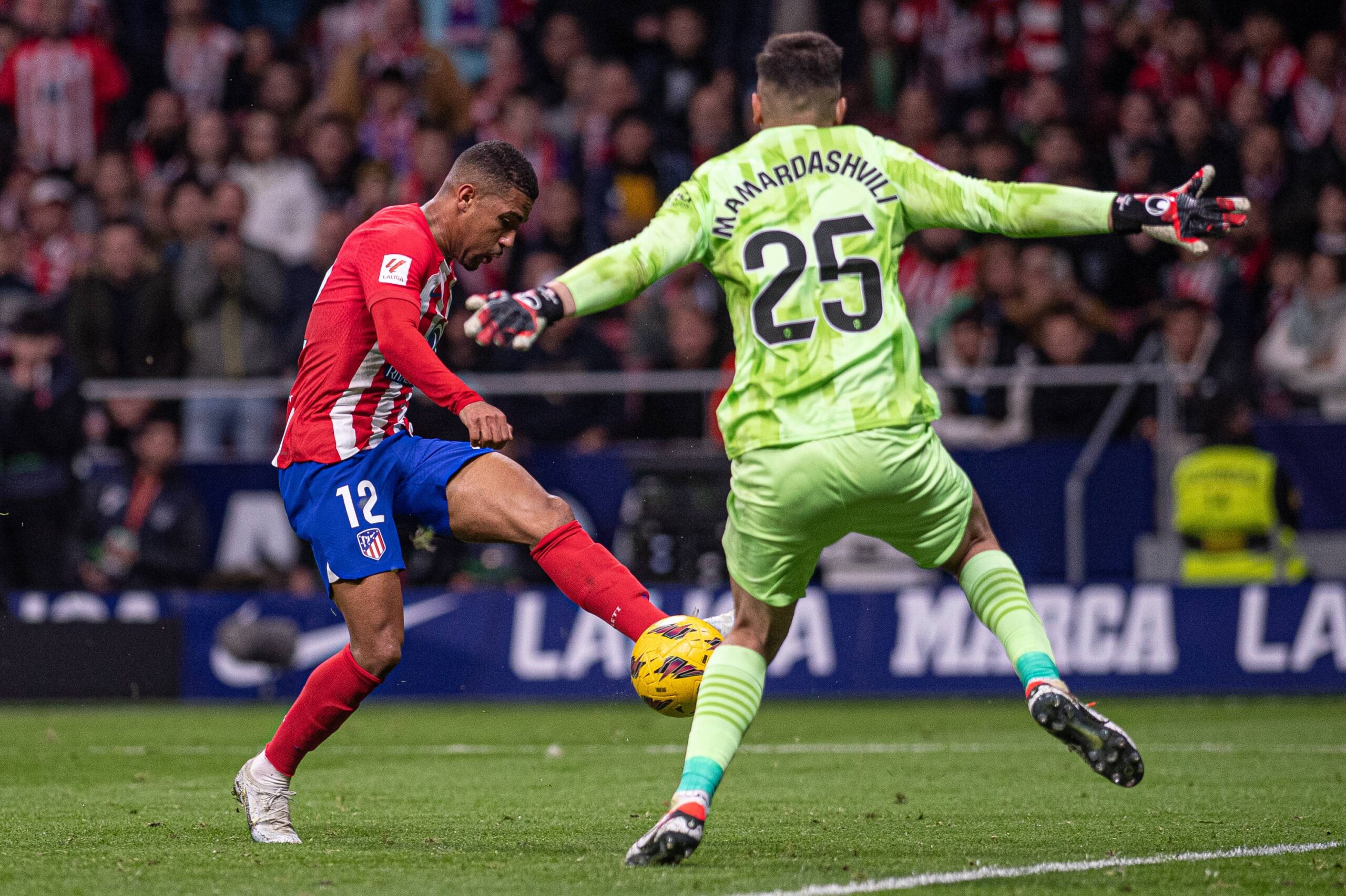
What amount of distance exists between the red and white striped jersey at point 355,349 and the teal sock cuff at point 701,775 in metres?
1.64

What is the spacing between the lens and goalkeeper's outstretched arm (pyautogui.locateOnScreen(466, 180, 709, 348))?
15.8 feet

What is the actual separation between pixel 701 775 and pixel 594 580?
1.10m

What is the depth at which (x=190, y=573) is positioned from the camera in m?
13.1

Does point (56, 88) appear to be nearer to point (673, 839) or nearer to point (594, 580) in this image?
point (594, 580)

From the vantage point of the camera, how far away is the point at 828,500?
5.09m

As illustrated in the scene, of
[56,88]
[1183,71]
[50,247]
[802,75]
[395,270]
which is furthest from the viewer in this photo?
[56,88]

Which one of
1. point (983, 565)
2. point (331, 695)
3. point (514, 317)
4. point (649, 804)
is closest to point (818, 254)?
point (514, 317)

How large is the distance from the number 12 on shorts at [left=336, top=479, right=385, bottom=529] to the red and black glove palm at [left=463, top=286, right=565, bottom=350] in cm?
121

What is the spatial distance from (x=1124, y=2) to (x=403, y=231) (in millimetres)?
11561

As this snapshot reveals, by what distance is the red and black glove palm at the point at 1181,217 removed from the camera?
5.12m

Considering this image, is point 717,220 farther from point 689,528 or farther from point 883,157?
point 689,528

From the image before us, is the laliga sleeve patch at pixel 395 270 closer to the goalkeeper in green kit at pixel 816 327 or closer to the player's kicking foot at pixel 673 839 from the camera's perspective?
the goalkeeper in green kit at pixel 816 327

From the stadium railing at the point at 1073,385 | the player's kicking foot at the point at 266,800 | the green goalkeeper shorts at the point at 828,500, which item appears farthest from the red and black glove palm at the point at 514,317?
the stadium railing at the point at 1073,385

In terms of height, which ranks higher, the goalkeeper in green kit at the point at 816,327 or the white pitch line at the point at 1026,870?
the goalkeeper in green kit at the point at 816,327
